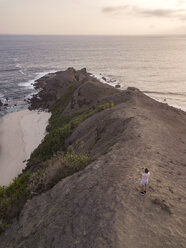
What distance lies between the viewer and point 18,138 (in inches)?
1243

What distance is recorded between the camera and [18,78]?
7206 centimetres

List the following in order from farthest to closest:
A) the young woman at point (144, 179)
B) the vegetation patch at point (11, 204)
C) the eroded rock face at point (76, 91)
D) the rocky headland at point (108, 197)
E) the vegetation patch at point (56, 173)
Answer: the eroded rock face at point (76, 91)
the vegetation patch at point (56, 173)
the vegetation patch at point (11, 204)
the young woman at point (144, 179)
the rocky headland at point (108, 197)

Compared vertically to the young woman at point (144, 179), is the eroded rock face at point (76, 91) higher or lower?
lower

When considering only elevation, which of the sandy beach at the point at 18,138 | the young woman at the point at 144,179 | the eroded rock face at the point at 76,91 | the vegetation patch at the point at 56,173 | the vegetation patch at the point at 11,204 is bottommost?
the sandy beach at the point at 18,138

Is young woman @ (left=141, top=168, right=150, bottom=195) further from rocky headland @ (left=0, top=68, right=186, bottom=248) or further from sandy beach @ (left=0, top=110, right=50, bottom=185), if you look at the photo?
sandy beach @ (left=0, top=110, right=50, bottom=185)

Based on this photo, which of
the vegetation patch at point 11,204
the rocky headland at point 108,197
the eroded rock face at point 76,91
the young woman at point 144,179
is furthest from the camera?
the eroded rock face at point 76,91

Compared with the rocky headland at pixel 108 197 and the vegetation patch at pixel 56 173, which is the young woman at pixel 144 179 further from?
the vegetation patch at pixel 56 173

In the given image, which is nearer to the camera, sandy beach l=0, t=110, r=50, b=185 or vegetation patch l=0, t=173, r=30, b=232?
vegetation patch l=0, t=173, r=30, b=232

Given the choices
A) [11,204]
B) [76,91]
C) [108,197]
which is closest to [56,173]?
[11,204]

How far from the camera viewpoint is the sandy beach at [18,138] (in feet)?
78.5

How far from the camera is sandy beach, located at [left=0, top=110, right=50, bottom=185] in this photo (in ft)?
78.5

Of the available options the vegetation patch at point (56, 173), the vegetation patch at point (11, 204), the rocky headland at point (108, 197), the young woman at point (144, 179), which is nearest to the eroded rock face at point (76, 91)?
the rocky headland at point (108, 197)

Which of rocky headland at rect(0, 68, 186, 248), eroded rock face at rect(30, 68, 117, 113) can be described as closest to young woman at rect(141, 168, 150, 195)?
rocky headland at rect(0, 68, 186, 248)

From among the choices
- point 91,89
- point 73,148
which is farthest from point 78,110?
point 73,148
